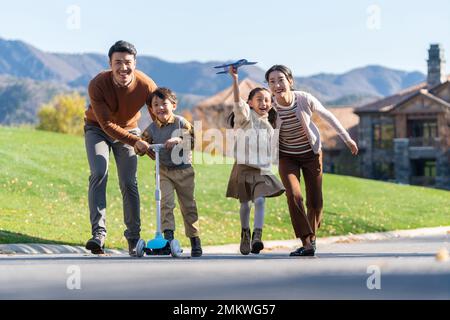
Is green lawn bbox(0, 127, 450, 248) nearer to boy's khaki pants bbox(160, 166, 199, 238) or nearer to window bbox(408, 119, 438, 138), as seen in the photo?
boy's khaki pants bbox(160, 166, 199, 238)

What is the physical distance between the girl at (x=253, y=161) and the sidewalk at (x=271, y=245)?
1955 mm

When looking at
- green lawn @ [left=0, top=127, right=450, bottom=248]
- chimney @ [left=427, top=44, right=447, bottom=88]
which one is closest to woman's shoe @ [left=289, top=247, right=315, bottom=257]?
green lawn @ [left=0, top=127, right=450, bottom=248]

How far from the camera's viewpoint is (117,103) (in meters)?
11.8

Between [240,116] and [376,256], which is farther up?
[240,116]

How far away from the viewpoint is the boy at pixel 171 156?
11.6 m

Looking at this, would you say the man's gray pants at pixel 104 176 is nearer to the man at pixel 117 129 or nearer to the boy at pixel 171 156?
the man at pixel 117 129

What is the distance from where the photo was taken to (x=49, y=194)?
2191 cm

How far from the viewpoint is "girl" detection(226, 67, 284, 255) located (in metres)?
12.2

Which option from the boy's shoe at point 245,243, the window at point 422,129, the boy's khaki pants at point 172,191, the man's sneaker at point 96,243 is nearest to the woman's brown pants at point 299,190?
the boy's shoe at point 245,243

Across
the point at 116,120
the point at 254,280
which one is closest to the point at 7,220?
the point at 116,120

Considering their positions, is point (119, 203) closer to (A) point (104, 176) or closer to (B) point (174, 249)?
(A) point (104, 176)

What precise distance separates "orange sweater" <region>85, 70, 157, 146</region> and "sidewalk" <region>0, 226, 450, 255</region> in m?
2.32
